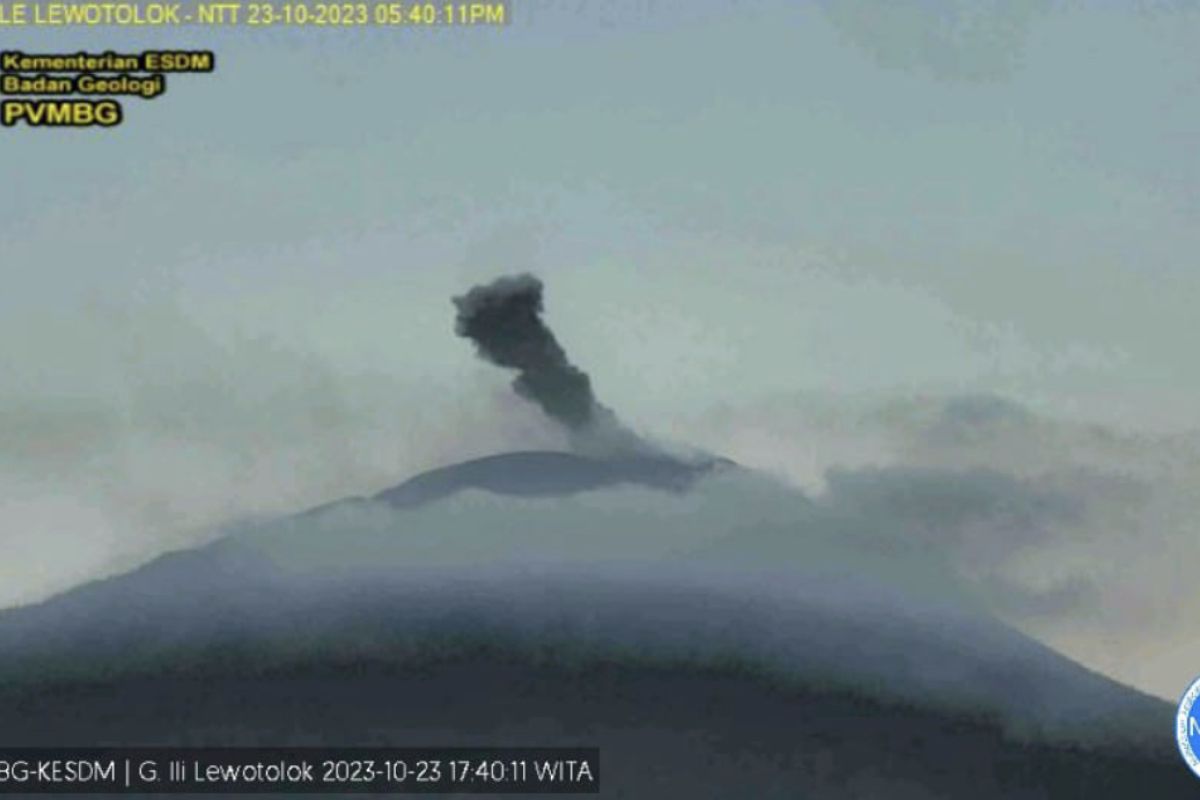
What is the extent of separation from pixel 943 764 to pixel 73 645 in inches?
213

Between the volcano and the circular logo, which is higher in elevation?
the volcano

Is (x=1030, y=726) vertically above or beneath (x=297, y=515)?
beneath

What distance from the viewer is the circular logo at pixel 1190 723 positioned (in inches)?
398

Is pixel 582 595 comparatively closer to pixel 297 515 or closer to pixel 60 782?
pixel 297 515

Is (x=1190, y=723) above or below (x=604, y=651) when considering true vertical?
below

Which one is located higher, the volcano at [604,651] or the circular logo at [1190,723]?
the volcano at [604,651]

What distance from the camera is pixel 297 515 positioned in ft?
32.9

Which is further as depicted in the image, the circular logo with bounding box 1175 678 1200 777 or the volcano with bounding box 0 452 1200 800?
the circular logo with bounding box 1175 678 1200 777

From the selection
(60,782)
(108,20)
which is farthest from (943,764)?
(108,20)

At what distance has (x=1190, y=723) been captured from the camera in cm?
1012

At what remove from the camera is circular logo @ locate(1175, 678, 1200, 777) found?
10.1 metres

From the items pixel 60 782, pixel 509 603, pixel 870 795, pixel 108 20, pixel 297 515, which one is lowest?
pixel 870 795

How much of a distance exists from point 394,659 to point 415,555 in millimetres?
644

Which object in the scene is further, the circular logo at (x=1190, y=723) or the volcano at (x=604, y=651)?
the circular logo at (x=1190, y=723)
